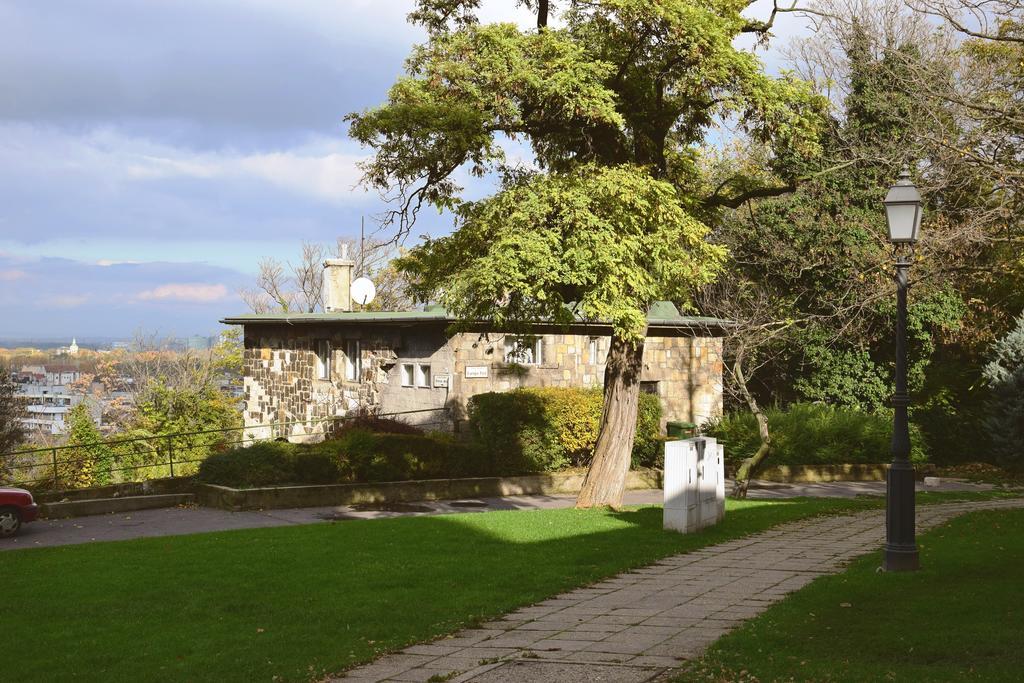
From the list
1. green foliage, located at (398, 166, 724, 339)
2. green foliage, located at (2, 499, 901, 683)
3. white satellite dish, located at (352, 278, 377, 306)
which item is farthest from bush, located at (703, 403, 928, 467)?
green foliage, located at (398, 166, 724, 339)

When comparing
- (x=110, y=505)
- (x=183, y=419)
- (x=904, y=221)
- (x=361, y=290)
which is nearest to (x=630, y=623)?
(x=904, y=221)

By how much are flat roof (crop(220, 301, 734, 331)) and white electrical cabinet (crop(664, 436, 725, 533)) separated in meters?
9.28

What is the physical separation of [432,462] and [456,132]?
8.29 meters

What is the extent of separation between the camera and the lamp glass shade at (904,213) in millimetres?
10859

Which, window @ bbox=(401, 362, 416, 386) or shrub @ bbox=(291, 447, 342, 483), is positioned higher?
window @ bbox=(401, 362, 416, 386)

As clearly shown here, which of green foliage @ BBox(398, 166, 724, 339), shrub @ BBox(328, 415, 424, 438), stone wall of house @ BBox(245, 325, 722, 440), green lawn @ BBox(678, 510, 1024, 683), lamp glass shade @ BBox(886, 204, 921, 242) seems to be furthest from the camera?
stone wall of house @ BBox(245, 325, 722, 440)

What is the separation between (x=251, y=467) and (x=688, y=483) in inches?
340

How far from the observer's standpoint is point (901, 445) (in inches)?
413

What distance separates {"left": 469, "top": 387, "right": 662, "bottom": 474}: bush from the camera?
71.4 feet

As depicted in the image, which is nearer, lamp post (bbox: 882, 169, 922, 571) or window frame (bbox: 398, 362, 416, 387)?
lamp post (bbox: 882, 169, 922, 571)

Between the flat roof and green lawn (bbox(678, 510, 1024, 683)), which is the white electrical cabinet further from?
the flat roof

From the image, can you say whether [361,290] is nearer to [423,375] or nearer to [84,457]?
[423,375]

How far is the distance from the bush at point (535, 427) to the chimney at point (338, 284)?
305 inches

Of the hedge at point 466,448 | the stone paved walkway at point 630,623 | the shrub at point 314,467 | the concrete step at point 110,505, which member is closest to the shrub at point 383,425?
the hedge at point 466,448
